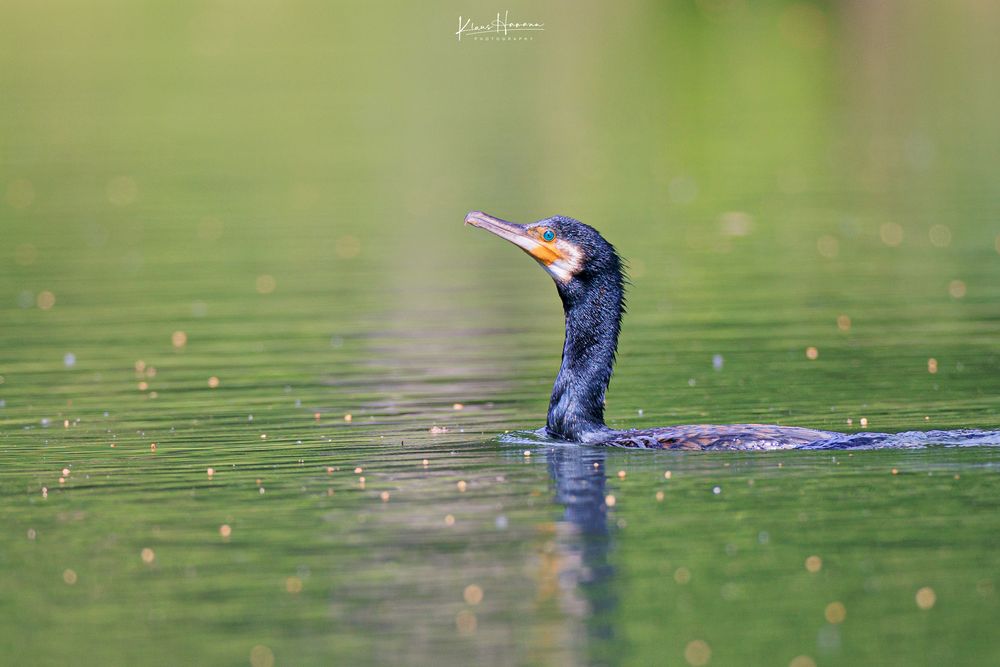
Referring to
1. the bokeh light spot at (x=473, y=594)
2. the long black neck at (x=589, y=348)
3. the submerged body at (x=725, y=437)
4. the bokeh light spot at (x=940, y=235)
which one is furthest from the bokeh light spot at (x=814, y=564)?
the bokeh light spot at (x=940, y=235)

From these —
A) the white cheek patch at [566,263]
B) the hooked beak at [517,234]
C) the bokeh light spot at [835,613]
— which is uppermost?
the hooked beak at [517,234]

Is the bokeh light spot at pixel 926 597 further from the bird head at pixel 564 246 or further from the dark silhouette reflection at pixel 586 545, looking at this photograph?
the bird head at pixel 564 246

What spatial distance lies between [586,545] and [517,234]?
4.29m

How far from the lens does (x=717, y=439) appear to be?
1516cm

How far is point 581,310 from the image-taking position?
54.1 feet

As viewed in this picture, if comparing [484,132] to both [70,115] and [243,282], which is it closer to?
[70,115]

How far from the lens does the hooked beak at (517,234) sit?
15.7 meters

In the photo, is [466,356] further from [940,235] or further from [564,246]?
[940,235]

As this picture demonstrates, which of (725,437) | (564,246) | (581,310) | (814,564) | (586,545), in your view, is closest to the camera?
(814,564)

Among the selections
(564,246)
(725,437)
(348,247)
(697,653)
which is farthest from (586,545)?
(348,247)

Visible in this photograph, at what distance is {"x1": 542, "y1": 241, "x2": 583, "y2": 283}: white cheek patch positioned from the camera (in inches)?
639

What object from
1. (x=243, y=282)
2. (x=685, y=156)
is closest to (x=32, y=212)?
(x=243, y=282)

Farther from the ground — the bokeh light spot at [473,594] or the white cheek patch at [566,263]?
the white cheek patch at [566,263]

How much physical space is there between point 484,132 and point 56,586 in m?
36.1
